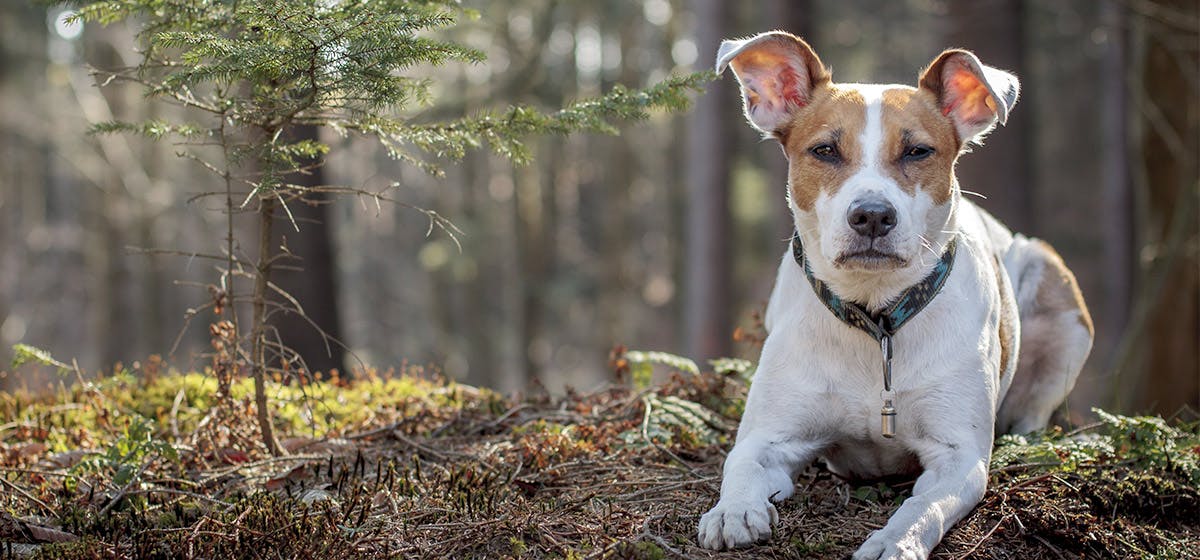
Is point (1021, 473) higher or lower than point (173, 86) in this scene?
lower

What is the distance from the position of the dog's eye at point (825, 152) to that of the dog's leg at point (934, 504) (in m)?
1.16

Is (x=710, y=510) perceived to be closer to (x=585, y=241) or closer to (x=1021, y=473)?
(x=1021, y=473)

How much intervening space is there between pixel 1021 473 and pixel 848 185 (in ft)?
4.79

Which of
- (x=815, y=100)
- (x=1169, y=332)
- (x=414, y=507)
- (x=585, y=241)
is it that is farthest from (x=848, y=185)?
(x=585, y=241)

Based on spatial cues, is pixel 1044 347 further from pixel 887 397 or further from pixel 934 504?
pixel 934 504

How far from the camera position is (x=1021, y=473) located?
13.9ft

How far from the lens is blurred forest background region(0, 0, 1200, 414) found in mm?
8719

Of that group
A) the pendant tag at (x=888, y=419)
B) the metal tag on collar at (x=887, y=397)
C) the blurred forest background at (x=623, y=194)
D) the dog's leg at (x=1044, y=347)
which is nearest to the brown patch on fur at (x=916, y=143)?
the metal tag on collar at (x=887, y=397)

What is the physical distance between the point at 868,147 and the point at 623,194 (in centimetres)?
1931

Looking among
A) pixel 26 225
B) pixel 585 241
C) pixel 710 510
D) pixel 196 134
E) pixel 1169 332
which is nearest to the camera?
pixel 710 510

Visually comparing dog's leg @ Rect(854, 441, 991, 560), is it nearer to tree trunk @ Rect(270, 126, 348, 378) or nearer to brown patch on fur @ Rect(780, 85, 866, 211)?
brown patch on fur @ Rect(780, 85, 866, 211)

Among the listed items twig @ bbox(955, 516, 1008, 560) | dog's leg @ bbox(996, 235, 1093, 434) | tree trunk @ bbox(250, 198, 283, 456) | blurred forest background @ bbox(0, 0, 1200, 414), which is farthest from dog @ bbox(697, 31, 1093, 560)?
blurred forest background @ bbox(0, 0, 1200, 414)

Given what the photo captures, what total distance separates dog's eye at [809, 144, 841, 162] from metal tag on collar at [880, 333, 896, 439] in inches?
27.8

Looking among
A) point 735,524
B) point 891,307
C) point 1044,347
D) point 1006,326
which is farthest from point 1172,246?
point 735,524
